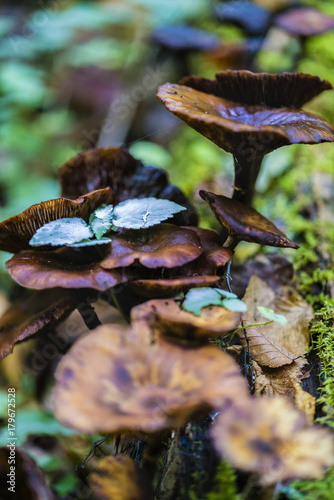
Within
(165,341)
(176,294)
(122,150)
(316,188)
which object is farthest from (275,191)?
(165,341)

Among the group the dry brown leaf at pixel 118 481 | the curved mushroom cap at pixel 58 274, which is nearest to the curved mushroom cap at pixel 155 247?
the curved mushroom cap at pixel 58 274

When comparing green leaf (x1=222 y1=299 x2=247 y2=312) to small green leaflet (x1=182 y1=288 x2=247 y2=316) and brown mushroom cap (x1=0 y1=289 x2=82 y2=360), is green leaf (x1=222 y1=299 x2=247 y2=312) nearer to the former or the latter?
small green leaflet (x1=182 y1=288 x2=247 y2=316)

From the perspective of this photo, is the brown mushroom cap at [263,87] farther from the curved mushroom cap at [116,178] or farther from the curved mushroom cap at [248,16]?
the curved mushroom cap at [248,16]

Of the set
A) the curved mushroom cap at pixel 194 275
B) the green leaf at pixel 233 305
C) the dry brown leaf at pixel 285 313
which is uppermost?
the green leaf at pixel 233 305

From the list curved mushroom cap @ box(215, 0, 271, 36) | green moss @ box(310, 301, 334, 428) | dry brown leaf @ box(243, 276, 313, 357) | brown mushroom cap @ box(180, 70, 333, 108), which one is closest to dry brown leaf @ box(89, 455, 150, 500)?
green moss @ box(310, 301, 334, 428)

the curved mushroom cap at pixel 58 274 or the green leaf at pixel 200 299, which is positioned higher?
the green leaf at pixel 200 299

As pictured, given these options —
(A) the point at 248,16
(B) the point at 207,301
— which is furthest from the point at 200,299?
(A) the point at 248,16

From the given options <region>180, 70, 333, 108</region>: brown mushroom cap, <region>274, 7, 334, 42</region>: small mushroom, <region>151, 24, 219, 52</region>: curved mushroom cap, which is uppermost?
<region>274, 7, 334, 42</region>: small mushroom
